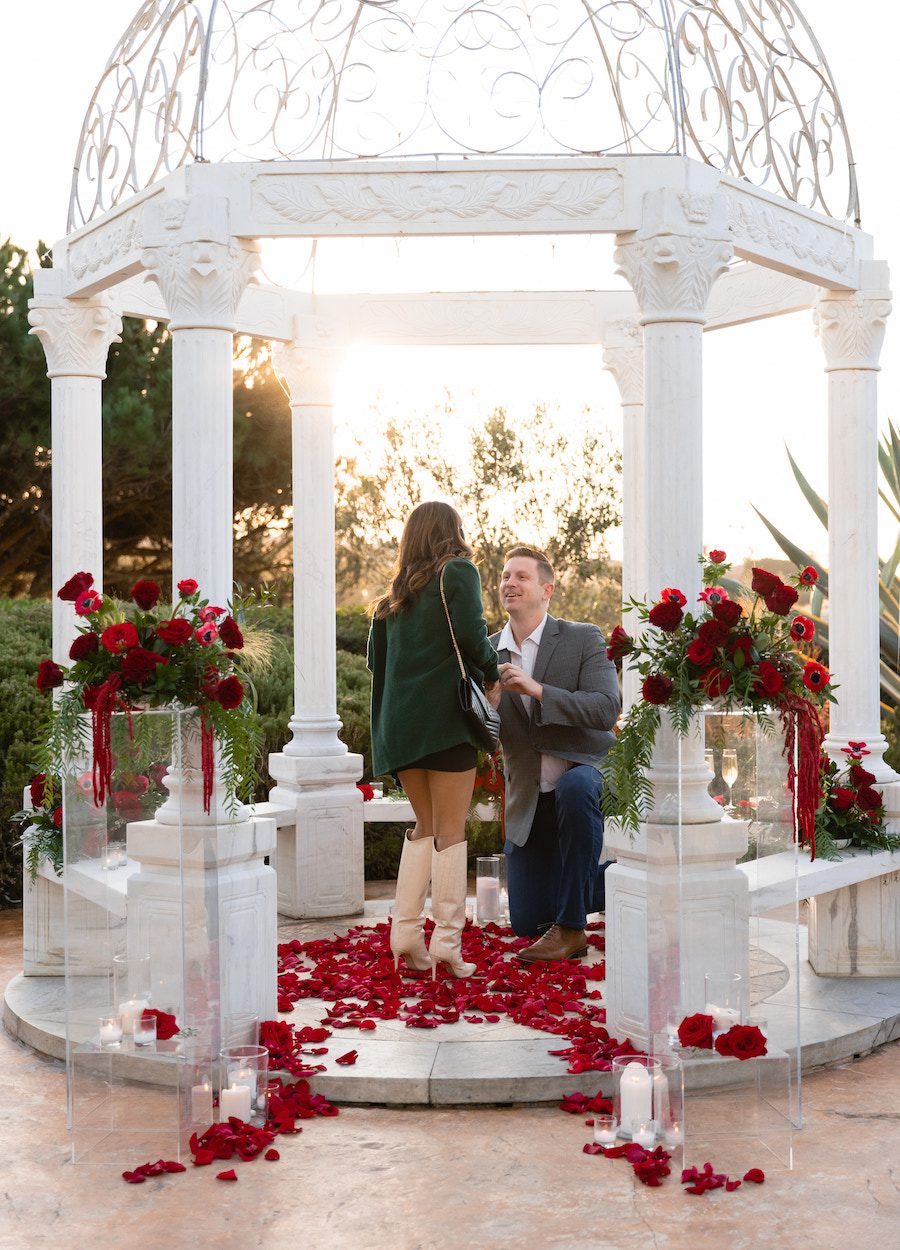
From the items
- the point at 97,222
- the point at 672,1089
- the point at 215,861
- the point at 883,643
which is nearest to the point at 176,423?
the point at 97,222

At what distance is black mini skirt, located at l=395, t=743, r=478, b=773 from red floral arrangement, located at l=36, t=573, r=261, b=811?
87cm

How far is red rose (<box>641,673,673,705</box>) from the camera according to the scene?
4676 mm

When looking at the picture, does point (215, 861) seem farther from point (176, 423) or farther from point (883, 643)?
point (883, 643)

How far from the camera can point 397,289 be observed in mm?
7758

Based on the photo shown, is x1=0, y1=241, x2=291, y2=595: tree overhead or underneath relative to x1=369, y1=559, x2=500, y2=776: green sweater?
overhead

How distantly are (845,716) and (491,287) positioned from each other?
327 cm

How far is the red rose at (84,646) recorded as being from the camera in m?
4.67

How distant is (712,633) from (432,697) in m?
1.32

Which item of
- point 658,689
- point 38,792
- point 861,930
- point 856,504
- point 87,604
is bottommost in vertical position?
point 861,930

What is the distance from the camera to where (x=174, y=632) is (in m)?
4.62

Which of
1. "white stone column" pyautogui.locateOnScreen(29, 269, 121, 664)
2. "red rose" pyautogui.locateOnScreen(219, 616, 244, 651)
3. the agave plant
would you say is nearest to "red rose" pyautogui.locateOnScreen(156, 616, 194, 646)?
"red rose" pyautogui.locateOnScreen(219, 616, 244, 651)

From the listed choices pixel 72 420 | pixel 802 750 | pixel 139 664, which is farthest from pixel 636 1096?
pixel 72 420

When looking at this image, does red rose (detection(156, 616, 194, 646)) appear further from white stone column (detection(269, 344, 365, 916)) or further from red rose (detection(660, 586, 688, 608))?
white stone column (detection(269, 344, 365, 916))

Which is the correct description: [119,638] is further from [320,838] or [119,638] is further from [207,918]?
A: [320,838]
